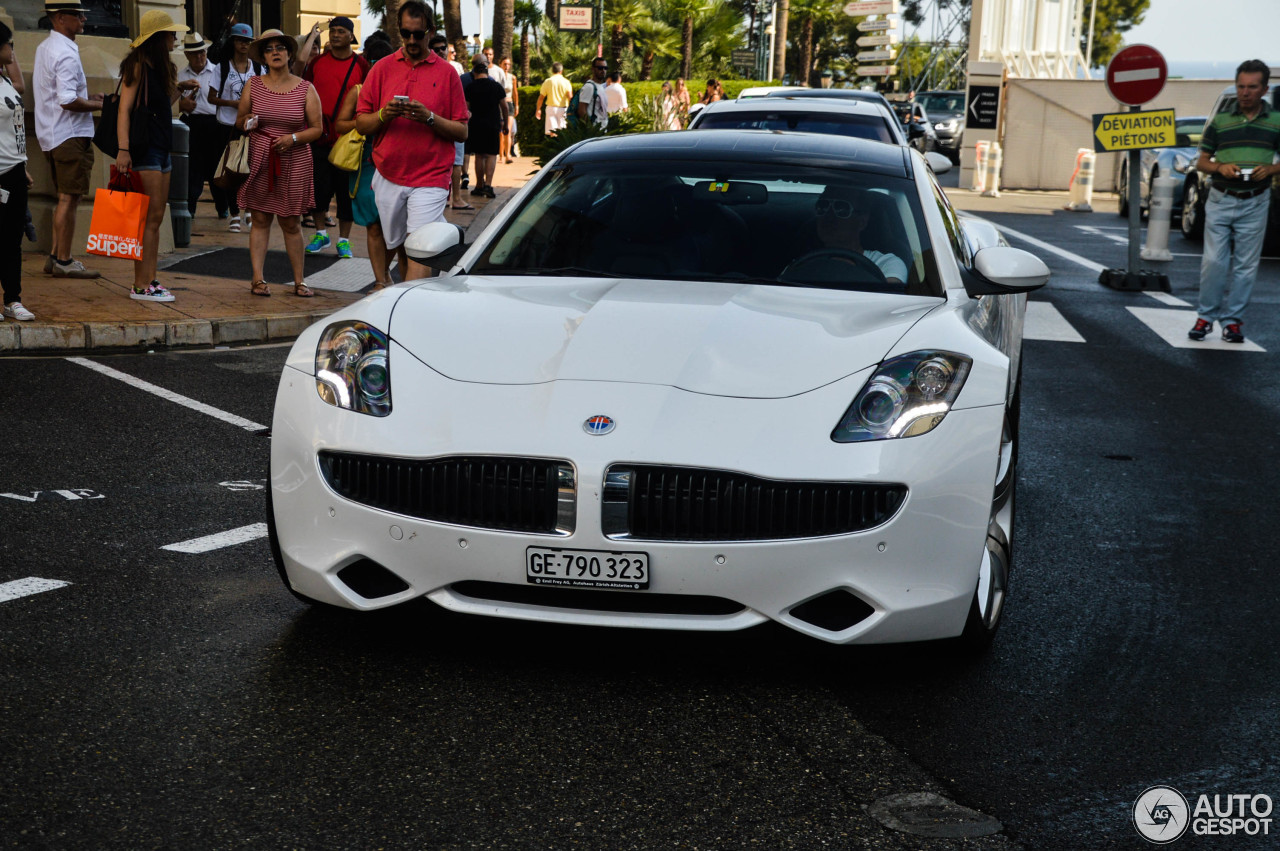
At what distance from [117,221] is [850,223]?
6036 mm

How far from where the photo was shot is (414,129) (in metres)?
9.09

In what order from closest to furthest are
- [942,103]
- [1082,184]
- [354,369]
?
[354,369] → [1082,184] → [942,103]

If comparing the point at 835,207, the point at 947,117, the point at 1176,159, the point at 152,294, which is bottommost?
the point at 947,117

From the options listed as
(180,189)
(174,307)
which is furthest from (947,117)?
(174,307)

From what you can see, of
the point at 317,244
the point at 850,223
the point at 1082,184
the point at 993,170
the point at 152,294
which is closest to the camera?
the point at 850,223

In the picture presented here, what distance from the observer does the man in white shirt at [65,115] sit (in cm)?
1012

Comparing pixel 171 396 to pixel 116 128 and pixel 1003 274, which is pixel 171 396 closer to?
pixel 116 128

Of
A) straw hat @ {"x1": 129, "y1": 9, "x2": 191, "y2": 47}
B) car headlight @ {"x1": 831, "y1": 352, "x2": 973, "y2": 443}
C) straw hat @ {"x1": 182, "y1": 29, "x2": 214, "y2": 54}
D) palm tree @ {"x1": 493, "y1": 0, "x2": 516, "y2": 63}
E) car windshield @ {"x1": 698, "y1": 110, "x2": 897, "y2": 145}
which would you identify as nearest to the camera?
car headlight @ {"x1": 831, "y1": 352, "x2": 973, "y2": 443}

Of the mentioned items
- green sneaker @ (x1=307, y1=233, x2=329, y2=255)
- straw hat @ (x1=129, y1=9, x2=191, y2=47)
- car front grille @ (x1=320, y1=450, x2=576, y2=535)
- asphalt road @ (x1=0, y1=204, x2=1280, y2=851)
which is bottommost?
green sneaker @ (x1=307, y1=233, x2=329, y2=255)

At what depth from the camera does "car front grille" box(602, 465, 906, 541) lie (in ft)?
11.6

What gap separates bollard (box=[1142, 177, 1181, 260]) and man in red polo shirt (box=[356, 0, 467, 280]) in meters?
8.90

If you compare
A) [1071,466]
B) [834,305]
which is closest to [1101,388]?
[1071,466]

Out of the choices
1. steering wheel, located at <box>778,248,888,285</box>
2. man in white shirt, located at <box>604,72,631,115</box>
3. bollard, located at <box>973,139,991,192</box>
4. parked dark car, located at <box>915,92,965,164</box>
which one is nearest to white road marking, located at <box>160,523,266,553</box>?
steering wheel, located at <box>778,248,888,285</box>

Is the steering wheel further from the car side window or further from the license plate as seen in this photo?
the license plate
